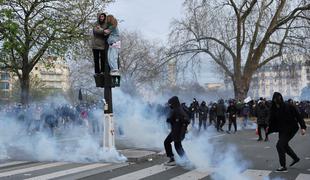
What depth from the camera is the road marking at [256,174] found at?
10.0 metres

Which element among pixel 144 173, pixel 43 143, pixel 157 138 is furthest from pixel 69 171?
pixel 157 138

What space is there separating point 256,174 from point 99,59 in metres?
5.32

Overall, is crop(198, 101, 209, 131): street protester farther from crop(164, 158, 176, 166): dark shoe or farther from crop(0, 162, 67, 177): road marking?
crop(0, 162, 67, 177): road marking

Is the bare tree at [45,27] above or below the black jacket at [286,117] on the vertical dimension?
above

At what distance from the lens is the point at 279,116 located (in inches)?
443

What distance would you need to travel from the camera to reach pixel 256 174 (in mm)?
10445

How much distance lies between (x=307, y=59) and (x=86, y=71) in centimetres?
2965

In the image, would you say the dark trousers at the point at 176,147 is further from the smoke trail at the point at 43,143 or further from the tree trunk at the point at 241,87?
the tree trunk at the point at 241,87

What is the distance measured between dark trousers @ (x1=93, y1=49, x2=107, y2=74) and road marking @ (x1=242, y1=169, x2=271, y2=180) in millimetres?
4842

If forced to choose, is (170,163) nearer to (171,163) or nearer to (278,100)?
(171,163)

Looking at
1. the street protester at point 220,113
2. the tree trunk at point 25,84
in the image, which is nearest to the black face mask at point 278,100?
the street protester at point 220,113

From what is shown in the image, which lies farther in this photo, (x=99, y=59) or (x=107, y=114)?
(x=99, y=59)

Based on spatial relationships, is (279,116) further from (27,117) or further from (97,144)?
(27,117)

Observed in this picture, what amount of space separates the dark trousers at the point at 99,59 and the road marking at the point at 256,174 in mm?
4842
